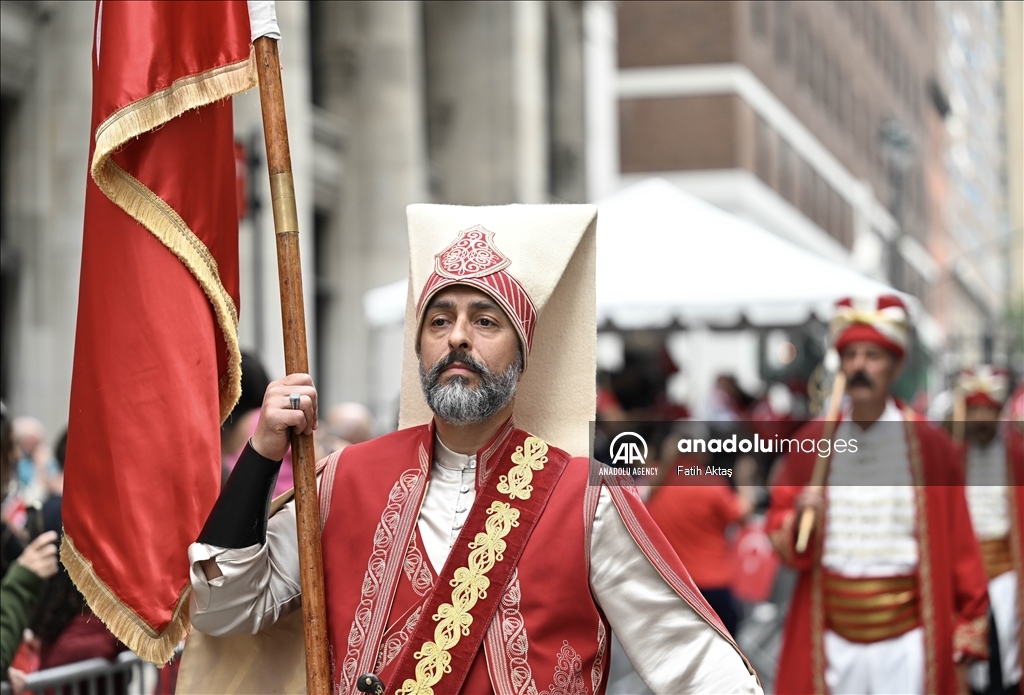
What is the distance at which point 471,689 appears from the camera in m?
3.26

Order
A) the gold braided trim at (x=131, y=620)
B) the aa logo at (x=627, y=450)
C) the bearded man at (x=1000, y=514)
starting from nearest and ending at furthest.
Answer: the gold braided trim at (x=131, y=620)
the aa logo at (x=627, y=450)
the bearded man at (x=1000, y=514)

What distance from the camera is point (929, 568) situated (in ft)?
19.7

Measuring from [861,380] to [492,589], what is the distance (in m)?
3.43

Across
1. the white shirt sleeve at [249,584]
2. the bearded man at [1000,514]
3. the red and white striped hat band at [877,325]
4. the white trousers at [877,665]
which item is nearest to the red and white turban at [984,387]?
the bearded man at [1000,514]

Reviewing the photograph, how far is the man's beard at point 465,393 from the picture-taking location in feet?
11.1

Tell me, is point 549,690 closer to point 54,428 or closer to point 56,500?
point 56,500

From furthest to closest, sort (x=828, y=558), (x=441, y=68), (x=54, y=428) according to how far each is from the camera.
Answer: (x=441, y=68), (x=54, y=428), (x=828, y=558)

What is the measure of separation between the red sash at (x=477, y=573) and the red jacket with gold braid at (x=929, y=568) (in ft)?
9.96

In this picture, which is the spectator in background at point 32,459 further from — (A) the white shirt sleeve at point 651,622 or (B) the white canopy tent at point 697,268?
(A) the white shirt sleeve at point 651,622

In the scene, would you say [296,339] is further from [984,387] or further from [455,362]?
[984,387]

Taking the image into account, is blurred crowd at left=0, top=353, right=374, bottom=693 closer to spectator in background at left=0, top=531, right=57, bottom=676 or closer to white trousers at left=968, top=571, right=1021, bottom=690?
spectator in background at left=0, top=531, right=57, bottom=676

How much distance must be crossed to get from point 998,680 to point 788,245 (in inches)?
157

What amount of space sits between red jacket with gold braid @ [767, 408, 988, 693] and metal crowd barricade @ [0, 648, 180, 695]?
2.58 meters

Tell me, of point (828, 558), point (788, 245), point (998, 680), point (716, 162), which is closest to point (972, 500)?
point (998, 680)
